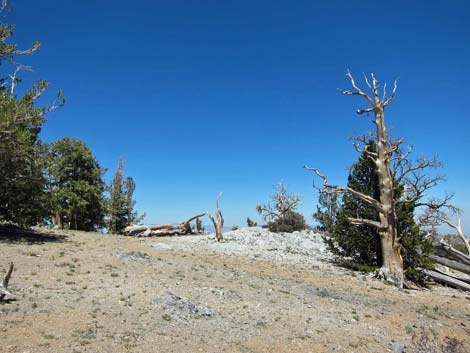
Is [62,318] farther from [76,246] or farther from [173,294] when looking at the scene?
[76,246]

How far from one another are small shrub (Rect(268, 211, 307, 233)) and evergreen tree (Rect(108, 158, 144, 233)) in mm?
17965

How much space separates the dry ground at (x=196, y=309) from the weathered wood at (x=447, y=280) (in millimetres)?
2309

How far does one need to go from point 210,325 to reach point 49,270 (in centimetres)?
607

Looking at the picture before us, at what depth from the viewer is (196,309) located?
855cm

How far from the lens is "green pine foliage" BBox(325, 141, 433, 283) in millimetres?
15906

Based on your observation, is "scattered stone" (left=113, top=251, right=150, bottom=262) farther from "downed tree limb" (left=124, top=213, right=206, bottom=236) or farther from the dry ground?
"downed tree limb" (left=124, top=213, right=206, bottom=236)

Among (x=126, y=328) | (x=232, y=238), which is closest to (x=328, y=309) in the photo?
(x=126, y=328)

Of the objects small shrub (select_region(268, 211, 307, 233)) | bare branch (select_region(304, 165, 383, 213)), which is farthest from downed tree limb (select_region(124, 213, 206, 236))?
bare branch (select_region(304, 165, 383, 213))

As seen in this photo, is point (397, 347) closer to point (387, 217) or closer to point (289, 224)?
point (387, 217)

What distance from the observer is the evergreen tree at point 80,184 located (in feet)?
90.2

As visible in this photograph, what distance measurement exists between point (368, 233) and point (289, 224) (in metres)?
21.1

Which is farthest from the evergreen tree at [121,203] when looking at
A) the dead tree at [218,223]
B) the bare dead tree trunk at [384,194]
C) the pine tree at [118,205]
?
the bare dead tree trunk at [384,194]

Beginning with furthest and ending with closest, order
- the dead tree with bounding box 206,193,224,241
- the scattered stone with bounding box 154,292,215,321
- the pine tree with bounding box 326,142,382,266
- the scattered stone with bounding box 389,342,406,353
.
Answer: the dead tree with bounding box 206,193,224,241, the pine tree with bounding box 326,142,382,266, the scattered stone with bounding box 154,292,215,321, the scattered stone with bounding box 389,342,406,353

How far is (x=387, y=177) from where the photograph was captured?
635 inches
